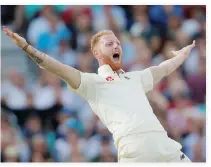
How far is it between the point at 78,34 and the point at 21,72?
44.4 inches

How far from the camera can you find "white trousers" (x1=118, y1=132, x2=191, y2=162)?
17.5ft

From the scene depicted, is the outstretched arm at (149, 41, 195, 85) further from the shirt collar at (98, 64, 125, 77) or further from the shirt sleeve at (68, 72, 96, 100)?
the shirt sleeve at (68, 72, 96, 100)

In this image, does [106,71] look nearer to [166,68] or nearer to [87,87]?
[87,87]

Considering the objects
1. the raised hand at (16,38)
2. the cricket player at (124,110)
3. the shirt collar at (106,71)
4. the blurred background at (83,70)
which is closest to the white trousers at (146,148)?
the cricket player at (124,110)

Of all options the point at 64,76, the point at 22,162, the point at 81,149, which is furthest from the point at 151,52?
the point at 64,76

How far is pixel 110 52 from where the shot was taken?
5.82 meters

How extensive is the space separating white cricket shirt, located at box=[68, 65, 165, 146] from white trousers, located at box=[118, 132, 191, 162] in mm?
53

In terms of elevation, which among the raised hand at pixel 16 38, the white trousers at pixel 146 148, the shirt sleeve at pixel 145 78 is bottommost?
the white trousers at pixel 146 148

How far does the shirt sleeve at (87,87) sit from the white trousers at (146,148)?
0.49 meters

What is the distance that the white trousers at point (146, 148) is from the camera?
5.34m

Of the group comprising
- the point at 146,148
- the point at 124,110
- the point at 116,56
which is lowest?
the point at 146,148

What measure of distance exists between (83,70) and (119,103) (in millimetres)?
4318

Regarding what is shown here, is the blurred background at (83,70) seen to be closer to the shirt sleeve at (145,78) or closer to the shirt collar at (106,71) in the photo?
Result: the shirt sleeve at (145,78)

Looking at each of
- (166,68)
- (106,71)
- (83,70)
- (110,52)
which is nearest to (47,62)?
(106,71)
